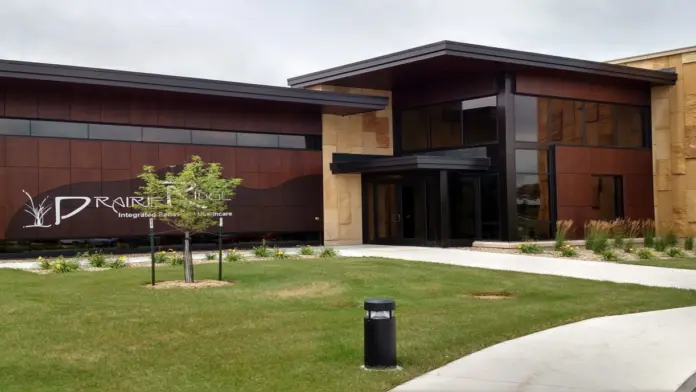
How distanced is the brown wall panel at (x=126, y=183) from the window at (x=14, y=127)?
28 centimetres

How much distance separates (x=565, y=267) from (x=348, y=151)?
1342 cm

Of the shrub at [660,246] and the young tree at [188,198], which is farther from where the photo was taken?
the shrub at [660,246]

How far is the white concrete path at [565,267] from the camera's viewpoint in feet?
52.4

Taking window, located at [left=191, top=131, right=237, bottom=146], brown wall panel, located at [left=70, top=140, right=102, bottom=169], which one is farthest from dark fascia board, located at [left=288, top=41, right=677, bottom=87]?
brown wall panel, located at [left=70, top=140, right=102, bottom=169]

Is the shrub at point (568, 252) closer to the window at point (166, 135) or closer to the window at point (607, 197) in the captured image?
the window at point (607, 197)

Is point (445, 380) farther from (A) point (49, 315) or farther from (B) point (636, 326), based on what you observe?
(A) point (49, 315)

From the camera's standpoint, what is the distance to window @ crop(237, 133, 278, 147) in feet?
90.1

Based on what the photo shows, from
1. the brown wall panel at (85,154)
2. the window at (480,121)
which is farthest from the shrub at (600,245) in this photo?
the brown wall panel at (85,154)

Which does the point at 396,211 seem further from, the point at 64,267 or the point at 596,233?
the point at 64,267

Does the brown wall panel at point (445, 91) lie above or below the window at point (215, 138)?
above

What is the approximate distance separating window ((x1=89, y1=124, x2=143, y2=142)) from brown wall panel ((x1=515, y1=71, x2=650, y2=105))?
45.0 ft

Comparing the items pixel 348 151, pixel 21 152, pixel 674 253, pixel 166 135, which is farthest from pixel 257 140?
pixel 674 253

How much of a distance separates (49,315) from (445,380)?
6402 mm

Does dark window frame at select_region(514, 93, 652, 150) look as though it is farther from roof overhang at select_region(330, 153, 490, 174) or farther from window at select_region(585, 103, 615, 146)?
roof overhang at select_region(330, 153, 490, 174)
